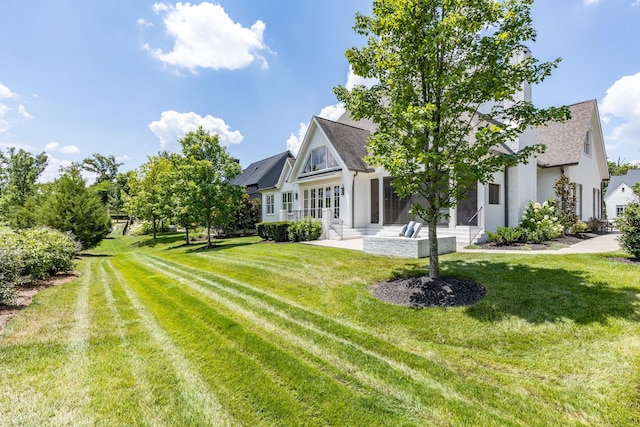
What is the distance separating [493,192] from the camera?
13.4 m

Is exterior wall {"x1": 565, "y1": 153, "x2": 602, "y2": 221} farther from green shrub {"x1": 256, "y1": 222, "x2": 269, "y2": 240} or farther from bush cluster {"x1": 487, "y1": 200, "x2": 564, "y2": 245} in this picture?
green shrub {"x1": 256, "y1": 222, "x2": 269, "y2": 240}

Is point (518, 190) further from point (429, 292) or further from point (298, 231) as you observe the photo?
point (298, 231)

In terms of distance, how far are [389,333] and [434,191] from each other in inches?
131

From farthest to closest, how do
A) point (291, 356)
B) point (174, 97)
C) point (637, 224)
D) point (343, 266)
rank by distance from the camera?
point (174, 97) < point (343, 266) < point (637, 224) < point (291, 356)

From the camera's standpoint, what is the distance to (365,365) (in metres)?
3.54

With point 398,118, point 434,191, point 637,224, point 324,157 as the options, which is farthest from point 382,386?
point 324,157

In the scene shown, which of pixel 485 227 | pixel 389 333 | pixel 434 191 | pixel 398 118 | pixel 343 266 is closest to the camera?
pixel 389 333

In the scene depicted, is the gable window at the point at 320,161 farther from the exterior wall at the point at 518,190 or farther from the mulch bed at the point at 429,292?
the mulch bed at the point at 429,292

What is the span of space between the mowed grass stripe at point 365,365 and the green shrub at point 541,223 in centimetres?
1147

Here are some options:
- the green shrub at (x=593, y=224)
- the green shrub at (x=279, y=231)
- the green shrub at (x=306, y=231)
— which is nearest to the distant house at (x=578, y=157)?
the green shrub at (x=593, y=224)

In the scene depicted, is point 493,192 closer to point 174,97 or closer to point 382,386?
point 382,386

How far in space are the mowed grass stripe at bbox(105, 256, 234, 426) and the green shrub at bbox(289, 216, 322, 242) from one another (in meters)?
11.0

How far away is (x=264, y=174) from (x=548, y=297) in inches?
1109

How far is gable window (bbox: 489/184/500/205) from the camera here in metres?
13.2
